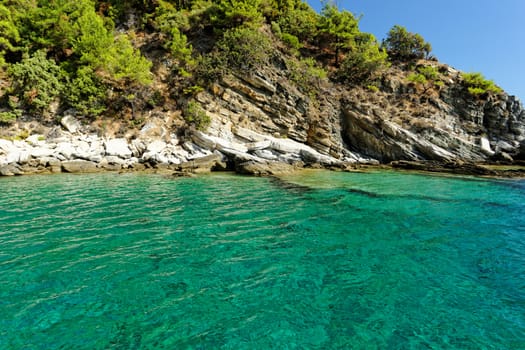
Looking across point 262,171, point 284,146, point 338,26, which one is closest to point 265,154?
point 284,146

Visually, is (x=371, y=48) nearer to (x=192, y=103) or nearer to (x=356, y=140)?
(x=356, y=140)

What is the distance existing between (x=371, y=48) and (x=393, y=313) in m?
38.8

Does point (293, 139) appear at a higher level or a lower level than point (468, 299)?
higher

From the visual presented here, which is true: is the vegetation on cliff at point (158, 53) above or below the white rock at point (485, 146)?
above

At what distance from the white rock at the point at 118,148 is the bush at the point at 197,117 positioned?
6154 mm

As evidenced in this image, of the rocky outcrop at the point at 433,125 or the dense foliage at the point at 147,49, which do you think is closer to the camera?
the dense foliage at the point at 147,49

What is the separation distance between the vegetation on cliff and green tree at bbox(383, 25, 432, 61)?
3774mm

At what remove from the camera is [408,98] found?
3425 cm

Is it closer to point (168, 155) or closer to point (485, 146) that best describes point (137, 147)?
point (168, 155)

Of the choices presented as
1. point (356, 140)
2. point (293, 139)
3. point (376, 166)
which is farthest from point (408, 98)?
point (293, 139)

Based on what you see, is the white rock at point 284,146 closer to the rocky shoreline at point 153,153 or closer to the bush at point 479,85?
the rocky shoreline at point 153,153

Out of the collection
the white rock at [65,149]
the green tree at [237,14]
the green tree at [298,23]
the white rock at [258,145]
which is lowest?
the white rock at [65,149]

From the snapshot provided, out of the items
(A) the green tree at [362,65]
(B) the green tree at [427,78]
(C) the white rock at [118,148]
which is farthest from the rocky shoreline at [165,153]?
(A) the green tree at [362,65]

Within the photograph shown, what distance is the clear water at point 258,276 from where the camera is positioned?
3461 mm
